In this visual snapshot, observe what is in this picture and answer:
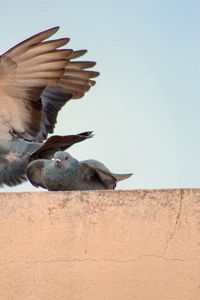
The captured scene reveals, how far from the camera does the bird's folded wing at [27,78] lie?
8.43 m

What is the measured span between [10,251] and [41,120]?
3093mm

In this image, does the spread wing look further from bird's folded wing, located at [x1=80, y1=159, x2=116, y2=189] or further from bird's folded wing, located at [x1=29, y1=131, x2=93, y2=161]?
bird's folded wing, located at [x1=80, y1=159, x2=116, y2=189]

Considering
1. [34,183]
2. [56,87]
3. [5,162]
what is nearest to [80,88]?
[56,87]

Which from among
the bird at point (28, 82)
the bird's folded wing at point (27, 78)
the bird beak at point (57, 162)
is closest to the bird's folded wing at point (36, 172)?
the bird beak at point (57, 162)

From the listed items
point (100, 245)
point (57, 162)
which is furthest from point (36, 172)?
point (100, 245)

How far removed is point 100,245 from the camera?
5.69 metres

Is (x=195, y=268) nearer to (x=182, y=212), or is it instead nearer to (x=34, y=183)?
(x=182, y=212)

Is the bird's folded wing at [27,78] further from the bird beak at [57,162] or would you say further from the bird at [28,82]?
the bird beak at [57,162]

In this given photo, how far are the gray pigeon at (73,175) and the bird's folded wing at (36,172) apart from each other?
0.07 ft

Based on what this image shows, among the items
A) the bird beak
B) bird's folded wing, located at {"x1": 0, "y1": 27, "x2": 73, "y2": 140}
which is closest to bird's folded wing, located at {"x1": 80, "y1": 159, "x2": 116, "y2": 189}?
the bird beak

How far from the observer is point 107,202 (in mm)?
5777

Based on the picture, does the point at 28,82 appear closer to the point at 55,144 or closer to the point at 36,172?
the point at 55,144

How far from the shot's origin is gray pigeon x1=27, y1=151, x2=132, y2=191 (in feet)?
21.5

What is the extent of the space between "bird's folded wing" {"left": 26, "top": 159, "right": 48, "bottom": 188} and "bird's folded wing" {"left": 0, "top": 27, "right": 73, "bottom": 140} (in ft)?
5.16
